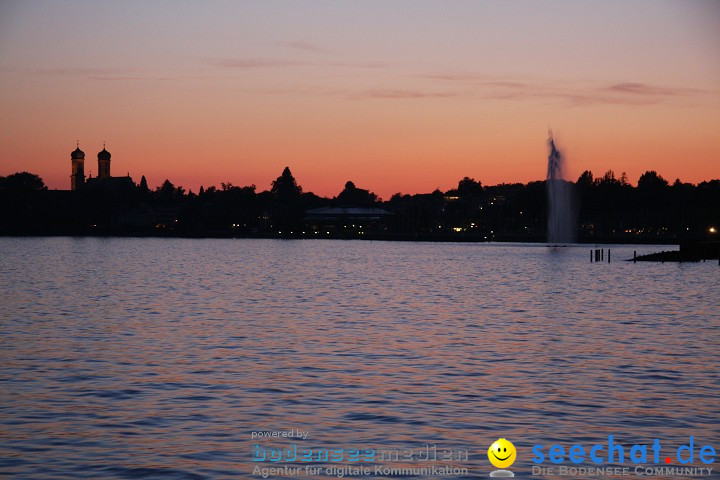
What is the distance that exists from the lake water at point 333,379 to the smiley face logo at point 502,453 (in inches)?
9.3

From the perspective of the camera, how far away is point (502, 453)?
16.1 metres

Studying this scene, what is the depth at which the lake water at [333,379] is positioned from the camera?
1705cm

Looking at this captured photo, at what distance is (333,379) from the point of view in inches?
940

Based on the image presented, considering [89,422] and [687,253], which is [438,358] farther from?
[687,253]


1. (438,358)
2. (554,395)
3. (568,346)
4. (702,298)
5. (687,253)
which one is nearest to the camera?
(554,395)

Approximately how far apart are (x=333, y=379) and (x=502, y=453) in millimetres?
8326

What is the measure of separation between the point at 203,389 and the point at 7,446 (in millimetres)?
6130

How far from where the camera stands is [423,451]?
54.1 feet

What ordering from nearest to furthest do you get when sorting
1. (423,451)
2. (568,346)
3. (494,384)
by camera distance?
(423,451) < (494,384) < (568,346)

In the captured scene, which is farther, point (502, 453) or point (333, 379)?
point (333, 379)

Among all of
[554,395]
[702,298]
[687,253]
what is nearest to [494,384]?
[554,395]

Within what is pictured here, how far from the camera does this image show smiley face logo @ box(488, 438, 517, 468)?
1560 cm

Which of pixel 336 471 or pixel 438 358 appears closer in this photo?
pixel 336 471

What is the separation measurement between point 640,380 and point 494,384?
146 inches
